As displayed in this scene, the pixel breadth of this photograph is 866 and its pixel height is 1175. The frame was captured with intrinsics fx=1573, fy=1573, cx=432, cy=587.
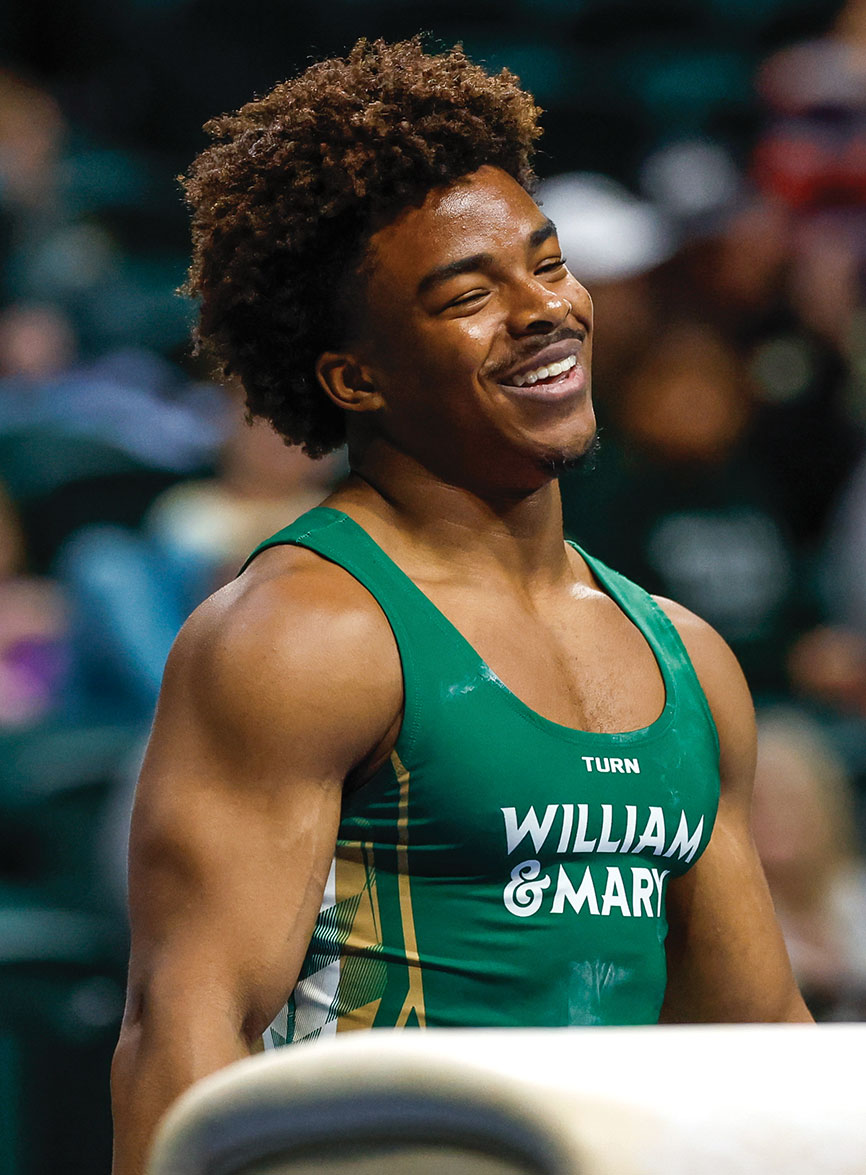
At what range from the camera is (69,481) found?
13.5ft

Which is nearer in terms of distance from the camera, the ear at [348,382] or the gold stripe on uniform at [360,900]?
the gold stripe on uniform at [360,900]

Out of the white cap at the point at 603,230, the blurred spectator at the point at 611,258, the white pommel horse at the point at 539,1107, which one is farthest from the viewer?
the white cap at the point at 603,230

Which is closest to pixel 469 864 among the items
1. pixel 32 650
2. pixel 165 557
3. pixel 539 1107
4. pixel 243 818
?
pixel 243 818

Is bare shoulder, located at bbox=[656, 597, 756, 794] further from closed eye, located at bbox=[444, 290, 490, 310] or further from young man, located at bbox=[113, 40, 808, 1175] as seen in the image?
closed eye, located at bbox=[444, 290, 490, 310]

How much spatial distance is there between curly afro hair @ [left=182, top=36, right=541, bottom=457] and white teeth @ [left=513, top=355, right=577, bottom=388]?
0.24 m

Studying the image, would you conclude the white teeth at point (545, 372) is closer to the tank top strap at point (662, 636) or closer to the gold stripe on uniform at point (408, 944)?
the tank top strap at point (662, 636)

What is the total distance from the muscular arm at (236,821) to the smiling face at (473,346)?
293mm

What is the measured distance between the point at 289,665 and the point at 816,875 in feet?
7.65

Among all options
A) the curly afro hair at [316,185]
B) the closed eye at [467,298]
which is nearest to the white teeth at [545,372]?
the closed eye at [467,298]

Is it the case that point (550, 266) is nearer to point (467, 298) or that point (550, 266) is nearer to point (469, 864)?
point (467, 298)

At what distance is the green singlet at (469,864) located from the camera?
1.71m

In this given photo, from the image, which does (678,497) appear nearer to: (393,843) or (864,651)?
(864,651)

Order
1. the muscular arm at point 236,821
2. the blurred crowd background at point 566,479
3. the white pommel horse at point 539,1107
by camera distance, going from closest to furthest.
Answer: the white pommel horse at point 539,1107
the muscular arm at point 236,821
the blurred crowd background at point 566,479

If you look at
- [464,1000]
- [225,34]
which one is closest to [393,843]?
[464,1000]
